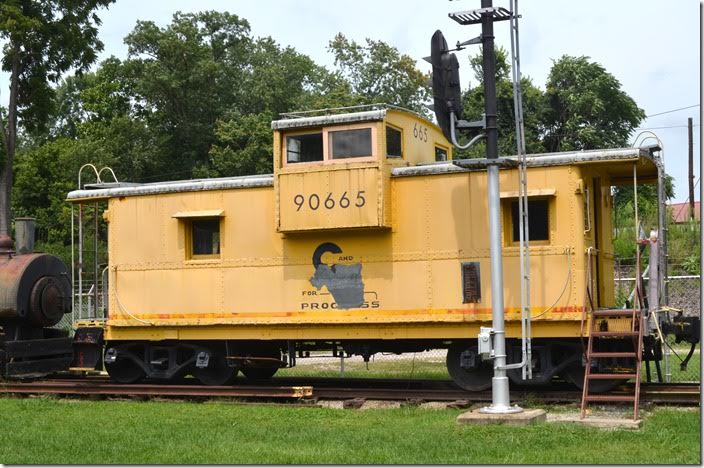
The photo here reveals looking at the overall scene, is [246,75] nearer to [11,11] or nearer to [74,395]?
[11,11]

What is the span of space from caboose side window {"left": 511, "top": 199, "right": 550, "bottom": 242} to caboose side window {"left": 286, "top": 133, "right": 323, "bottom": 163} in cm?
312

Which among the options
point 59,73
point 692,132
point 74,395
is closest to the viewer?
point 74,395

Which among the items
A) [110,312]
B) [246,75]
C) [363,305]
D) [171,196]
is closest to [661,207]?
[363,305]

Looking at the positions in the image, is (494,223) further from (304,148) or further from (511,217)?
(304,148)

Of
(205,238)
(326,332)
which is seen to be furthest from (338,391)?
(205,238)

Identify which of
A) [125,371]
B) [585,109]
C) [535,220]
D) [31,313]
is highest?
[585,109]

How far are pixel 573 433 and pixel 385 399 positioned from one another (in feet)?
14.5

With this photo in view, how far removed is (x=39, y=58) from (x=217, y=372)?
1828cm

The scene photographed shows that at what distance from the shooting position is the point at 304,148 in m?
15.5

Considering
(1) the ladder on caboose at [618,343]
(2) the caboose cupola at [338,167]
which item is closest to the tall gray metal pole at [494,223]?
(1) the ladder on caboose at [618,343]

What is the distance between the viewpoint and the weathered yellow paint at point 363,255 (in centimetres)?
1422

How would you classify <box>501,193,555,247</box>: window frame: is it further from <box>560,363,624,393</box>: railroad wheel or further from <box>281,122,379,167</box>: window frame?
<box>281,122,379,167</box>: window frame

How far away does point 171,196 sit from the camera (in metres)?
16.3

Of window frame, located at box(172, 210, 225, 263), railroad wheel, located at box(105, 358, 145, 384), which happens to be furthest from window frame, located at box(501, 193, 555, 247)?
railroad wheel, located at box(105, 358, 145, 384)
